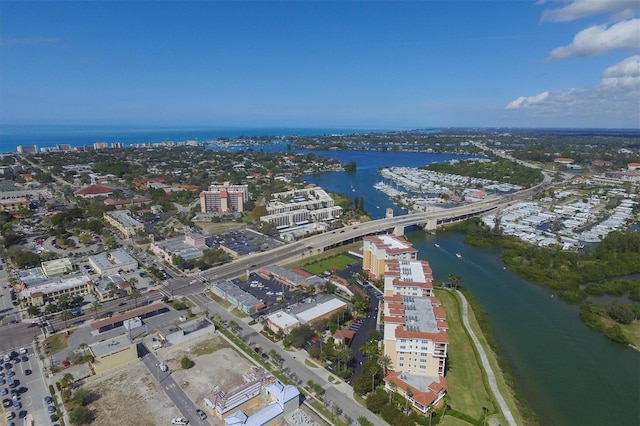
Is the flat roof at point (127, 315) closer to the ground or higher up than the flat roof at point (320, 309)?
higher up

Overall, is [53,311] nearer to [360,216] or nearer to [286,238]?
[286,238]

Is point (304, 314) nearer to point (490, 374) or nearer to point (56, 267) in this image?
point (490, 374)

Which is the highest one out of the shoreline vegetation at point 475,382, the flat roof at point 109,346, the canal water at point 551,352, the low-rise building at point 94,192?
the low-rise building at point 94,192

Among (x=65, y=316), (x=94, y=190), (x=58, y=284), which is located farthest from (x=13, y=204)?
(x=65, y=316)

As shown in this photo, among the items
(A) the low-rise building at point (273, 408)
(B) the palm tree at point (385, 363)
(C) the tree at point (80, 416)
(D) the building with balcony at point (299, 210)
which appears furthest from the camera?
(D) the building with balcony at point (299, 210)

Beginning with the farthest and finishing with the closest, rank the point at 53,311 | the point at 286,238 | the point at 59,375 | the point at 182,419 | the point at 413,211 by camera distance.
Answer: the point at 413,211
the point at 286,238
the point at 53,311
the point at 59,375
the point at 182,419

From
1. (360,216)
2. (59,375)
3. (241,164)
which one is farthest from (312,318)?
(241,164)

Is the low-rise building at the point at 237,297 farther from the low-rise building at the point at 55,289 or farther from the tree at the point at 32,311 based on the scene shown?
the tree at the point at 32,311

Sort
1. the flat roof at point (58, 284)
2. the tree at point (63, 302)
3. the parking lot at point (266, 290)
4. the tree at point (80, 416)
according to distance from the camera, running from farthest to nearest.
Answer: the parking lot at point (266, 290) < the flat roof at point (58, 284) < the tree at point (63, 302) < the tree at point (80, 416)

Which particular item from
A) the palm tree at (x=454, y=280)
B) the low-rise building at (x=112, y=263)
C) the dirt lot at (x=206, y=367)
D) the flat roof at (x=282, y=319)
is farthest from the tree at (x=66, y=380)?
the palm tree at (x=454, y=280)
